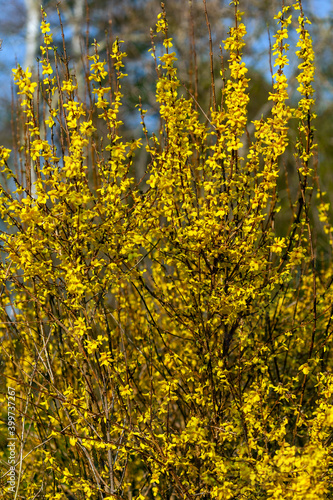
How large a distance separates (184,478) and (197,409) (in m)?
0.34

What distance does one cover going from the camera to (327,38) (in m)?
10.1

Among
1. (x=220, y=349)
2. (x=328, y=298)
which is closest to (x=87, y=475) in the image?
(x=220, y=349)

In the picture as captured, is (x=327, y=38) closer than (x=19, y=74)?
No

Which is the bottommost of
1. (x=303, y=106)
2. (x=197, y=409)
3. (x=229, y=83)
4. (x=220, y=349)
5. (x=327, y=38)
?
(x=197, y=409)

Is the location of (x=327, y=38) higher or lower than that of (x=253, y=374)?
higher

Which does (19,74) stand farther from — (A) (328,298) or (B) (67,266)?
(A) (328,298)

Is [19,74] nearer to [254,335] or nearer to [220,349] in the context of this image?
[220,349]

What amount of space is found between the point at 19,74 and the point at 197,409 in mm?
1836

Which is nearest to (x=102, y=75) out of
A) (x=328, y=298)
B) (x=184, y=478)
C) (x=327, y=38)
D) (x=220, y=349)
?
(x=220, y=349)

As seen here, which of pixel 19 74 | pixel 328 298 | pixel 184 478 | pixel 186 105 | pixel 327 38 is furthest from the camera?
pixel 327 38

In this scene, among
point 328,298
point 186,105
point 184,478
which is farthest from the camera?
point 328,298

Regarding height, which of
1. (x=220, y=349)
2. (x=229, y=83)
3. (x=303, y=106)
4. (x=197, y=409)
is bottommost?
(x=197, y=409)

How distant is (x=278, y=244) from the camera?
240 cm

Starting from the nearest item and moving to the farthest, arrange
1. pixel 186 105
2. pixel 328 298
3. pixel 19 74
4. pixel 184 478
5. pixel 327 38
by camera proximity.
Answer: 1. pixel 19 74
2. pixel 186 105
3. pixel 184 478
4. pixel 328 298
5. pixel 327 38
